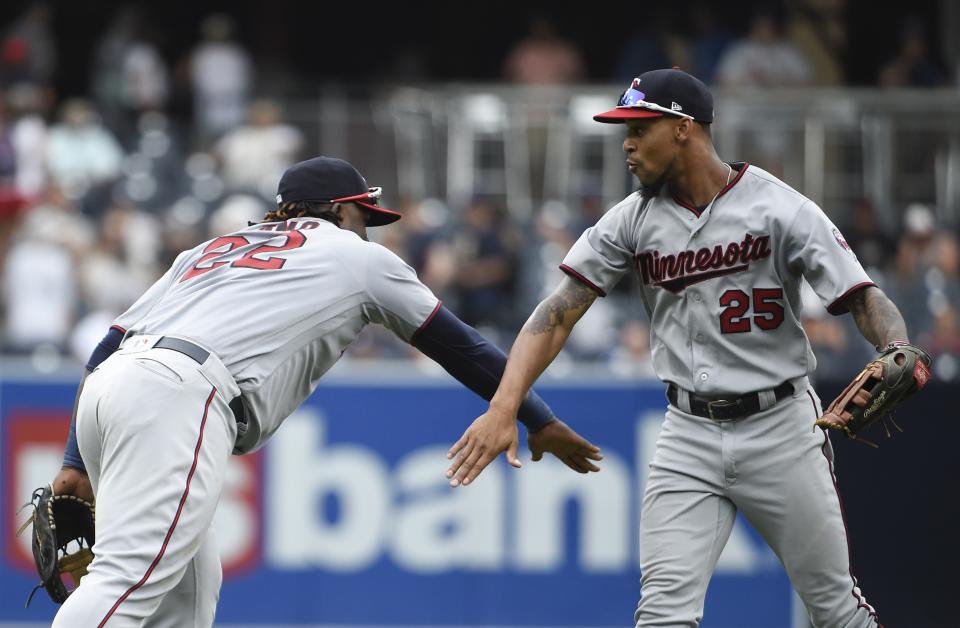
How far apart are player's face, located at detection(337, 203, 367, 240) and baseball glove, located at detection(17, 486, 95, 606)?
52.7 inches

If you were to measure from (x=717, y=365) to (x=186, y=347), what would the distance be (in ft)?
5.92

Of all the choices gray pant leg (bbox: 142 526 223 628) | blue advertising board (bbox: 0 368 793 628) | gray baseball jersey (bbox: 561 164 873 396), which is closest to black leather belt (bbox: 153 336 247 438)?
gray pant leg (bbox: 142 526 223 628)

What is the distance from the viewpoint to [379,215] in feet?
17.2

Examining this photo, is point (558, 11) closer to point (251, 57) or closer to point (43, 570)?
point (251, 57)

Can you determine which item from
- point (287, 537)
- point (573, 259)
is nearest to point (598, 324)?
point (287, 537)

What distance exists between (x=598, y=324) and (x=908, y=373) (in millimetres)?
6923

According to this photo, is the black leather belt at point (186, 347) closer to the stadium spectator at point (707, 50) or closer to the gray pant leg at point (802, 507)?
the gray pant leg at point (802, 507)

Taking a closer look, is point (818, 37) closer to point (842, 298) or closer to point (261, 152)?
point (261, 152)

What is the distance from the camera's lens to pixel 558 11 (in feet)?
60.1

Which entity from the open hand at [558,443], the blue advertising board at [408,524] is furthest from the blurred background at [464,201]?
the open hand at [558,443]

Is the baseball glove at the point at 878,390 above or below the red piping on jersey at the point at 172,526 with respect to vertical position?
above

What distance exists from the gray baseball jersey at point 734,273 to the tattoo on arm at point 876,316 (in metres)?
0.07

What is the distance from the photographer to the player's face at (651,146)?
5.07 metres

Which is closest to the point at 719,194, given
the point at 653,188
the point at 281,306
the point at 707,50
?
the point at 653,188
